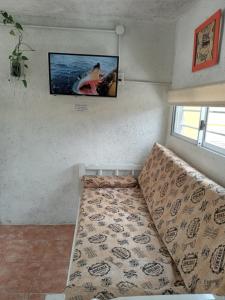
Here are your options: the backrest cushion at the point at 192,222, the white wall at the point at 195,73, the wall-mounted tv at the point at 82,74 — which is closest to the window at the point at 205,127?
the white wall at the point at 195,73

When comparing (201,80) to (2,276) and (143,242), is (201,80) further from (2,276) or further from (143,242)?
(2,276)

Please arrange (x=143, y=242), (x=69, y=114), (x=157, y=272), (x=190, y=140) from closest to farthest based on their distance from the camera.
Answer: (x=157, y=272), (x=143, y=242), (x=190, y=140), (x=69, y=114)

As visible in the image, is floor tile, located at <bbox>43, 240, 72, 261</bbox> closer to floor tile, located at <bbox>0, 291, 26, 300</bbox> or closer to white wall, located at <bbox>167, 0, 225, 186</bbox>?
floor tile, located at <bbox>0, 291, 26, 300</bbox>

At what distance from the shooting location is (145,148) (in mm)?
2836

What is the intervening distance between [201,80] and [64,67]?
1.36 m

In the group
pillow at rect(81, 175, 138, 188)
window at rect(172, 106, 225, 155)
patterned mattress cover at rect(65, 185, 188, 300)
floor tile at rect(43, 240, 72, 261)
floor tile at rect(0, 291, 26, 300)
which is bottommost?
floor tile at rect(0, 291, 26, 300)

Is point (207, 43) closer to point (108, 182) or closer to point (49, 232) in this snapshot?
point (108, 182)

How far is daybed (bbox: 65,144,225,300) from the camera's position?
3.80 feet

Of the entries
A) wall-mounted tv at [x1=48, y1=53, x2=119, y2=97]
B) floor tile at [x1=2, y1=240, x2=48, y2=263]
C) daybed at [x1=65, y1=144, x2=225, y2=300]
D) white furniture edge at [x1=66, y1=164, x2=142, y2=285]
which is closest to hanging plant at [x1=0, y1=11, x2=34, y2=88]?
wall-mounted tv at [x1=48, y1=53, x2=119, y2=97]

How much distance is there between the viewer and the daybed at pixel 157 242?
3.80 ft

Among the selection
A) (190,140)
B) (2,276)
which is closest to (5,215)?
(2,276)

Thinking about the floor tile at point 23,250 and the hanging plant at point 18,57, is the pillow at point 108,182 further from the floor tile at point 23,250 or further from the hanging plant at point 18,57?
the hanging plant at point 18,57

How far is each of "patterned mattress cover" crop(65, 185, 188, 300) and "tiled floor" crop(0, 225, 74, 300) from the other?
565mm

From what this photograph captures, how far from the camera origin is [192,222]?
1375mm
